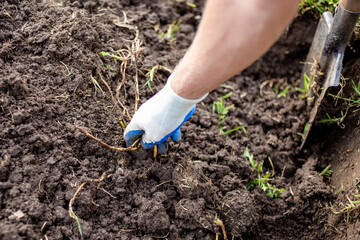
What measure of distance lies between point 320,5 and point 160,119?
1461 millimetres

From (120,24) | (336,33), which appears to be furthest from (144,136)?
(336,33)

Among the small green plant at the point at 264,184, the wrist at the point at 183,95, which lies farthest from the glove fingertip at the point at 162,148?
the small green plant at the point at 264,184

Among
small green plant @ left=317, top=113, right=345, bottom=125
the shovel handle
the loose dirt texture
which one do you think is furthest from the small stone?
the shovel handle

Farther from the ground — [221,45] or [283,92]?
[221,45]

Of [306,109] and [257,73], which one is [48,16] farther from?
[306,109]

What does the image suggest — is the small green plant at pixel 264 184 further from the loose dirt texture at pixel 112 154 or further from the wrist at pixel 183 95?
the wrist at pixel 183 95

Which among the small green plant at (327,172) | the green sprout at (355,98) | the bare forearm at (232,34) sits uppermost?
the bare forearm at (232,34)

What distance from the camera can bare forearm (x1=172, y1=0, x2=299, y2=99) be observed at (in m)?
1.20

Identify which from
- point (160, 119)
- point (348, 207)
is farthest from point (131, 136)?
point (348, 207)

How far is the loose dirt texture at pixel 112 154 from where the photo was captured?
1.78m

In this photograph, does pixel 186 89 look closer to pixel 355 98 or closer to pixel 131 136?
pixel 131 136

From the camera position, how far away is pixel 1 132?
1773 millimetres

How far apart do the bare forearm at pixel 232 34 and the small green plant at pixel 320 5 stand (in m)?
1.25

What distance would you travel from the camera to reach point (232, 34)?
1255 millimetres
